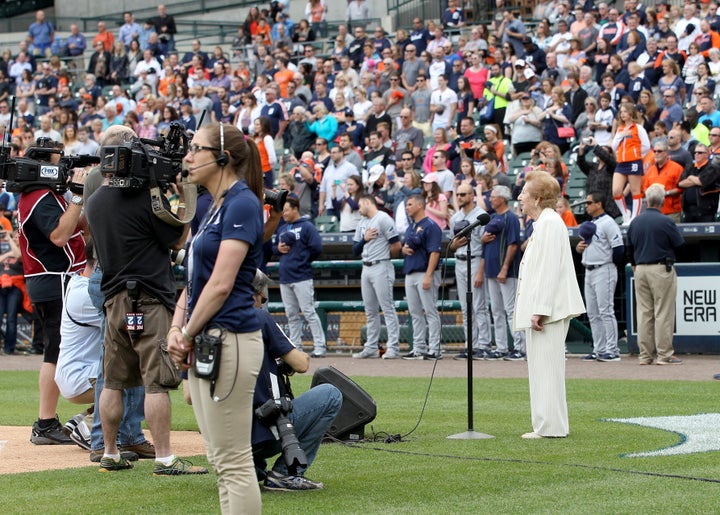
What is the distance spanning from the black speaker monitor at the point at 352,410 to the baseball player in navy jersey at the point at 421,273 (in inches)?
303

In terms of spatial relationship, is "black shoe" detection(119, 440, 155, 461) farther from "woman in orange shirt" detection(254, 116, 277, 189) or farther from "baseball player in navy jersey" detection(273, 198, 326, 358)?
"woman in orange shirt" detection(254, 116, 277, 189)

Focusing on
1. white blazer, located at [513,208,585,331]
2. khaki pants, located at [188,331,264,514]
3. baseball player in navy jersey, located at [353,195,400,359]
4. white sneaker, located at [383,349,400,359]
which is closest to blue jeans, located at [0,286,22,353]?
baseball player in navy jersey, located at [353,195,400,359]

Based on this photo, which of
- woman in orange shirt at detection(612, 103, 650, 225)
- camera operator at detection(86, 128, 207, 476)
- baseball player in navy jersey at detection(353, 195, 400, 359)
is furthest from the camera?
woman in orange shirt at detection(612, 103, 650, 225)

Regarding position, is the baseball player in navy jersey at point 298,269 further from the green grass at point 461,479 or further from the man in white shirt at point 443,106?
the green grass at point 461,479

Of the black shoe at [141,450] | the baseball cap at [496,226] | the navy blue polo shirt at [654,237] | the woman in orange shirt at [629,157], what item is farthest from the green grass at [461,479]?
the woman in orange shirt at [629,157]

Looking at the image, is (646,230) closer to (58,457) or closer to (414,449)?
(414,449)

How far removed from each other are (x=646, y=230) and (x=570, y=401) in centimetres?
448

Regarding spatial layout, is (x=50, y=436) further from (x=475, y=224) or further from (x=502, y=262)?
(x=502, y=262)

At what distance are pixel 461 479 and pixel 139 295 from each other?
2.40 m

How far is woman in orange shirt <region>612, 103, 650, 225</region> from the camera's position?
1758cm

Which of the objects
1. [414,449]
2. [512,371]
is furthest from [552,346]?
[512,371]

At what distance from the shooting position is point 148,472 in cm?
779

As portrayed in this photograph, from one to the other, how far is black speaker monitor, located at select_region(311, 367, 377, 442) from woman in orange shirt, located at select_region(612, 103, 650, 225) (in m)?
10.0

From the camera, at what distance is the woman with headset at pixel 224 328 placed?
5254mm
